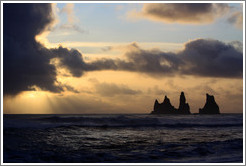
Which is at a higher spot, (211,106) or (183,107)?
(211,106)

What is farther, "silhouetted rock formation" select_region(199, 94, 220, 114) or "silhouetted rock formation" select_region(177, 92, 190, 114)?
"silhouetted rock formation" select_region(177, 92, 190, 114)

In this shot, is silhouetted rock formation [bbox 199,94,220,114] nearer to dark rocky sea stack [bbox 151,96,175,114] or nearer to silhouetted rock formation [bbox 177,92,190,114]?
silhouetted rock formation [bbox 177,92,190,114]

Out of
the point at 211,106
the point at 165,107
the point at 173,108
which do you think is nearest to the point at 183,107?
the point at 173,108

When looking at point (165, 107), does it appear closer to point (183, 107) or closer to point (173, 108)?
point (173, 108)

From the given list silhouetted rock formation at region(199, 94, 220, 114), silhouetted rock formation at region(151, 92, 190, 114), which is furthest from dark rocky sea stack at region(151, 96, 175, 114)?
silhouetted rock formation at region(199, 94, 220, 114)

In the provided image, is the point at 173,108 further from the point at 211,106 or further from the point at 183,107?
the point at 211,106

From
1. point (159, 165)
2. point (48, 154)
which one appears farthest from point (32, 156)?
point (159, 165)

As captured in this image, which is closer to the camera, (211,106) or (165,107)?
(211,106)

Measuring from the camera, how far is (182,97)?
319 ft

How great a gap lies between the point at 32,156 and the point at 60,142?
329 cm

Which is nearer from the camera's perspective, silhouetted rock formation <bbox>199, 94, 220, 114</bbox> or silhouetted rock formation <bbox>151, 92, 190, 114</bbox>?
silhouetted rock formation <bbox>199, 94, 220, 114</bbox>

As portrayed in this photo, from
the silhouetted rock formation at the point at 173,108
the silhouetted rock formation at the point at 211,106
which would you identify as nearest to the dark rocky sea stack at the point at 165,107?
the silhouetted rock formation at the point at 173,108

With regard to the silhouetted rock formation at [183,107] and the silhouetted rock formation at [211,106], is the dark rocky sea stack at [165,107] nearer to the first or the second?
the silhouetted rock formation at [183,107]

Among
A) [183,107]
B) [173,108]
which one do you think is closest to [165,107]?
[173,108]
